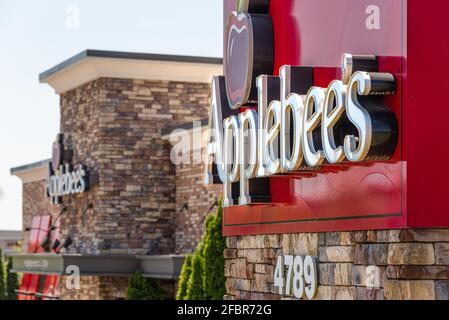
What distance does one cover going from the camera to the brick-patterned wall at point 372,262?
297 inches

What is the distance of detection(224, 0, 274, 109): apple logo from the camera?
1062 cm

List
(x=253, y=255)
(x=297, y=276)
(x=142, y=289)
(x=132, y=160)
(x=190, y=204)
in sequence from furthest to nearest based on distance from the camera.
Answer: (x=132, y=160) → (x=190, y=204) → (x=142, y=289) → (x=253, y=255) → (x=297, y=276)

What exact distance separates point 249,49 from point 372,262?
10.9 feet

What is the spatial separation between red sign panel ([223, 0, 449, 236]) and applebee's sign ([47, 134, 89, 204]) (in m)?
18.6

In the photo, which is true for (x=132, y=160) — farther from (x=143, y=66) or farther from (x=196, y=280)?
(x=196, y=280)

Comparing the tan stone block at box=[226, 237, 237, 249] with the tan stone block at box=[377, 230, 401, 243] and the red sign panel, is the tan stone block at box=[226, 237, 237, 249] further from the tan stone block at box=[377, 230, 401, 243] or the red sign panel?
the tan stone block at box=[377, 230, 401, 243]

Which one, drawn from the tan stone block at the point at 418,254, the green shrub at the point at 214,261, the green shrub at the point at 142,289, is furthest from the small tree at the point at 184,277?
the tan stone block at the point at 418,254

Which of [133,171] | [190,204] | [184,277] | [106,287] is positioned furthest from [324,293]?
[133,171]

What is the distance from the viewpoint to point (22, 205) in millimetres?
38219

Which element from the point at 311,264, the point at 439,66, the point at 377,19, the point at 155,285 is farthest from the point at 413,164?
the point at 155,285

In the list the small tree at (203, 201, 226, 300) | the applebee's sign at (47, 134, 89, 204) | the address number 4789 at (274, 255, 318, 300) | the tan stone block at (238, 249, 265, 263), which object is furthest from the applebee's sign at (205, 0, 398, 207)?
the applebee's sign at (47, 134, 89, 204)

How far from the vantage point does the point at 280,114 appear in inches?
372

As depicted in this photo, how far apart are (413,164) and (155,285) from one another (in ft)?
63.9

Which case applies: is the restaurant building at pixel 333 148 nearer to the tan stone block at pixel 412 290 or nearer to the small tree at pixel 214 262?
the tan stone block at pixel 412 290
